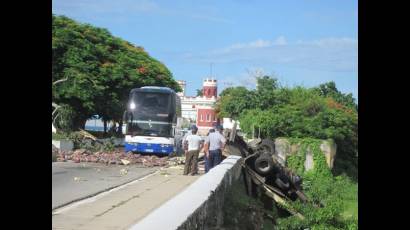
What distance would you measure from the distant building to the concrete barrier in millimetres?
83016

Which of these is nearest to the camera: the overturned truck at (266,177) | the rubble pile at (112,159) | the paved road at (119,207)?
the paved road at (119,207)

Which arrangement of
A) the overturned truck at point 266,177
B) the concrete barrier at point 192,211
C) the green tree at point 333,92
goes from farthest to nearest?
the green tree at point 333,92, the overturned truck at point 266,177, the concrete barrier at point 192,211

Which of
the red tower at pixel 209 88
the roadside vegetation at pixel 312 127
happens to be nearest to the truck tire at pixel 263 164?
the roadside vegetation at pixel 312 127

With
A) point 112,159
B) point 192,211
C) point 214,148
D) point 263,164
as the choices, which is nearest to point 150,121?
point 112,159

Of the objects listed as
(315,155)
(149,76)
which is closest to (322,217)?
(315,155)

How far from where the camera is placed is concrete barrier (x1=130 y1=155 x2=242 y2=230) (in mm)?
6184

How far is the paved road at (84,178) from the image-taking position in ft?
50.1

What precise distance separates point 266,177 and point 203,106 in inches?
3043

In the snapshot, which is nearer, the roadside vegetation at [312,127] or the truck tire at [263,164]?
the truck tire at [263,164]

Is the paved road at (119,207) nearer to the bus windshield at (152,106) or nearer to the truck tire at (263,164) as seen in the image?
the truck tire at (263,164)

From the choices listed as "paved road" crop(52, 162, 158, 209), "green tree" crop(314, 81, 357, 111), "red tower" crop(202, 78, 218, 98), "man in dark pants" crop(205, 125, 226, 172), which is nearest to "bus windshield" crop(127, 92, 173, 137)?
"paved road" crop(52, 162, 158, 209)

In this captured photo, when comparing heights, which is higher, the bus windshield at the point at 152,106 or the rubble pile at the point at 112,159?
the bus windshield at the point at 152,106
